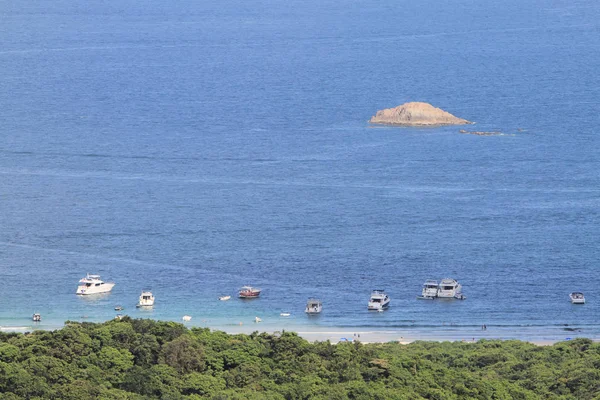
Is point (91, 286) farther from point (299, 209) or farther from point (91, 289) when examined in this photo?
point (299, 209)

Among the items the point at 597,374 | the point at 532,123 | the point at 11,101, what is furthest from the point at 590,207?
the point at 11,101

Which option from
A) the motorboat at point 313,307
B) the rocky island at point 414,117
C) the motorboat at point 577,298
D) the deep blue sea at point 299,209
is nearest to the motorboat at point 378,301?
the deep blue sea at point 299,209

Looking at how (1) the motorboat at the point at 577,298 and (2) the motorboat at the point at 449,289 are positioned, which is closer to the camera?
(1) the motorboat at the point at 577,298

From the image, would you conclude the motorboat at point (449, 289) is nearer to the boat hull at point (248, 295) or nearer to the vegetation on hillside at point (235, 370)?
the boat hull at point (248, 295)

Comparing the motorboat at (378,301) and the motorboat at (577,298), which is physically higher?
the motorboat at (577,298)

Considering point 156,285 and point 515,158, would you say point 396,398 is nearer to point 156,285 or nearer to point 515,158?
point 156,285

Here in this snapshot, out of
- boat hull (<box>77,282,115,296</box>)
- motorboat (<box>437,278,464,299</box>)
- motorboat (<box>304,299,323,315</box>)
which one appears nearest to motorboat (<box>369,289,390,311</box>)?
motorboat (<box>304,299,323,315</box>)
